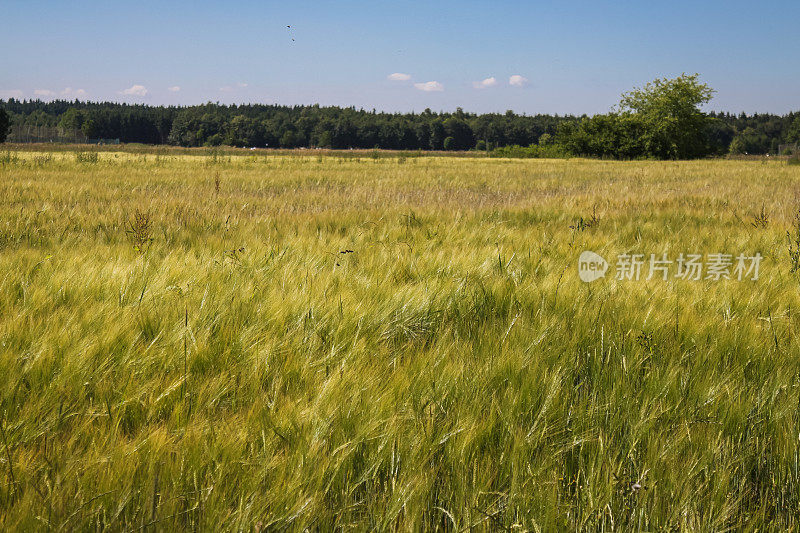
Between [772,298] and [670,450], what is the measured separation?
1.92m

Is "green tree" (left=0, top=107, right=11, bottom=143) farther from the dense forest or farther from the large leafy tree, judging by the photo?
the large leafy tree

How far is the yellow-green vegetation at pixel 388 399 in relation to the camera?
39.4 inches

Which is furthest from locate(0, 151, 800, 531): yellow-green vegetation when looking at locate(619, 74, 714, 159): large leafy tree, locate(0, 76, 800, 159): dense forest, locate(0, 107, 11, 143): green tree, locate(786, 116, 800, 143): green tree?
locate(786, 116, 800, 143): green tree

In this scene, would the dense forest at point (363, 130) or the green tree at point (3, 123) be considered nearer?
the green tree at point (3, 123)

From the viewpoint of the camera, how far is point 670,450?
3.79 feet

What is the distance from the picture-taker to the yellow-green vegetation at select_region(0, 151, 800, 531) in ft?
3.28

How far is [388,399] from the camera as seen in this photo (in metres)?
1.33

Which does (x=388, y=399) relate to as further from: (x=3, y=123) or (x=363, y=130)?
(x=363, y=130)

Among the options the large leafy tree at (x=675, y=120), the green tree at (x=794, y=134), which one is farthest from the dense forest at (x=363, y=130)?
the large leafy tree at (x=675, y=120)

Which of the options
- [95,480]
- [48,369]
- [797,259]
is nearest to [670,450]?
[95,480]

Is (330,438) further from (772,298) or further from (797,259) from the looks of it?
(797,259)

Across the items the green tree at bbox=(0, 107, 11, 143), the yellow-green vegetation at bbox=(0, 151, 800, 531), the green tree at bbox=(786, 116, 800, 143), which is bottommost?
the yellow-green vegetation at bbox=(0, 151, 800, 531)

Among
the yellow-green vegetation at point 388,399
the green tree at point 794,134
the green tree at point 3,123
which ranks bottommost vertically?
the yellow-green vegetation at point 388,399

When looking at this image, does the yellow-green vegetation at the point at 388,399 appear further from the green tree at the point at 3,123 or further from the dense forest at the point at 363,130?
the dense forest at the point at 363,130
